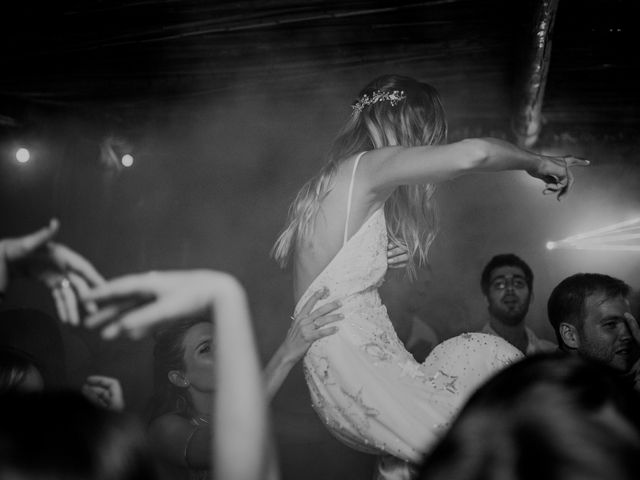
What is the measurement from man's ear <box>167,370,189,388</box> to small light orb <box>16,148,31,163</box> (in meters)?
2.55

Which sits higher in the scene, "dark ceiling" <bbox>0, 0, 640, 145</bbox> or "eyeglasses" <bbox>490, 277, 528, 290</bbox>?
"dark ceiling" <bbox>0, 0, 640, 145</bbox>

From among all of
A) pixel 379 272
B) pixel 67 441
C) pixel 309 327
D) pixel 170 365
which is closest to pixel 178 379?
pixel 170 365

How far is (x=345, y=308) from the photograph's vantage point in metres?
1.99

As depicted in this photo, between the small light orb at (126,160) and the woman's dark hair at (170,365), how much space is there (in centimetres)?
269

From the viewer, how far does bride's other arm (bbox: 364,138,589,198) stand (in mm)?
1805

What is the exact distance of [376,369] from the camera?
1.84 metres

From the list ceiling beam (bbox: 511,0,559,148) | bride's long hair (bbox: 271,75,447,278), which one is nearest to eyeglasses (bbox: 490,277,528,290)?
ceiling beam (bbox: 511,0,559,148)

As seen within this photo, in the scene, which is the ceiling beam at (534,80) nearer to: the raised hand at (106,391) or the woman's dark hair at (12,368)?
the raised hand at (106,391)

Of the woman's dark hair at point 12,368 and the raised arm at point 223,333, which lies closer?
the raised arm at point 223,333

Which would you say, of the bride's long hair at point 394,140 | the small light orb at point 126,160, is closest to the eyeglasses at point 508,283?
the bride's long hair at point 394,140

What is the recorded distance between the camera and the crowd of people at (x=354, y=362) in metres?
0.73

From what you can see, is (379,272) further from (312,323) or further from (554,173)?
(554,173)

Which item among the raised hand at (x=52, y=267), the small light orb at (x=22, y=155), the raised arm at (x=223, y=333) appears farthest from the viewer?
the small light orb at (x=22, y=155)

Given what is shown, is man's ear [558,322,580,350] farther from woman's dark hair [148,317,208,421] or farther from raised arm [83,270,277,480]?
raised arm [83,270,277,480]
